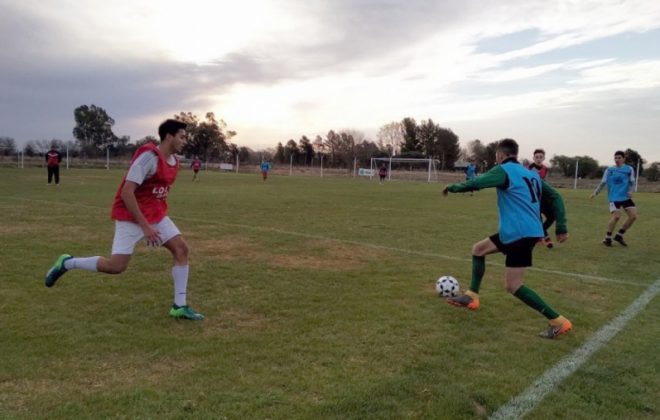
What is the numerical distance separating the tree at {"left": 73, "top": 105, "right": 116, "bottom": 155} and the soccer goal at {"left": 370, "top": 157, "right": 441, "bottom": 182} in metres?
52.8

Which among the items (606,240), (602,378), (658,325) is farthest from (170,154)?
(606,240)

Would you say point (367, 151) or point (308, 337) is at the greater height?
point (367, 151)

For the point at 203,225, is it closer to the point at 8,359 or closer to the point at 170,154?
the point at 170,154

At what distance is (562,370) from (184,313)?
3.55 meters

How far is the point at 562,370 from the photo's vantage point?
161 inches

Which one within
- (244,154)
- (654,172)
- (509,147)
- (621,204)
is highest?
(244,154)

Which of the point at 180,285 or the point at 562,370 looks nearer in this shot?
the point at 562,370

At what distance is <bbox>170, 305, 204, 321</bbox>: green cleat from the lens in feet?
16.5

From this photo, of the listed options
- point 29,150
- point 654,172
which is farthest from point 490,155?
point 29,150

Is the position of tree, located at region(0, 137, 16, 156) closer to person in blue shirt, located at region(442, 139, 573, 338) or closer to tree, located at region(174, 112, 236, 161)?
tree, located at region(174, 112, 236, 161)

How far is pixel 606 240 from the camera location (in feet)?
35.3

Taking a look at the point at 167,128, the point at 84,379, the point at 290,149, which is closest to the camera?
the point at 84,379

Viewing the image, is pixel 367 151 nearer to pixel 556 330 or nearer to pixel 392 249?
pixel 392 249

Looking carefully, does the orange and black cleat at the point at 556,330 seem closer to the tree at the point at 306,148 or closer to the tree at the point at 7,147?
the tree at the point at 7,147
